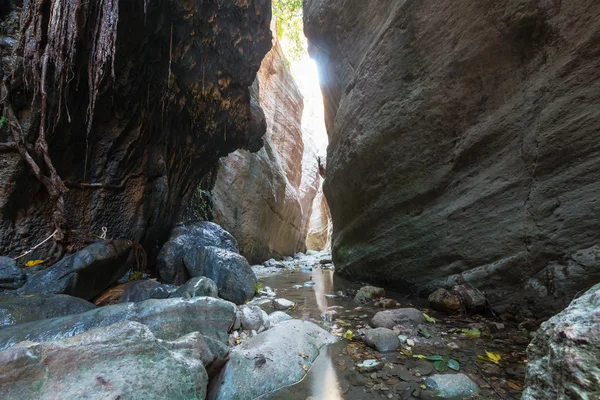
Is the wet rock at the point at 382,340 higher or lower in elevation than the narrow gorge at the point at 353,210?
lower

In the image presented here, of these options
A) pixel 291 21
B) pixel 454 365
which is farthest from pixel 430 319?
pixel 291 21

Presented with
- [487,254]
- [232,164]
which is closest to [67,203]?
[487,254]


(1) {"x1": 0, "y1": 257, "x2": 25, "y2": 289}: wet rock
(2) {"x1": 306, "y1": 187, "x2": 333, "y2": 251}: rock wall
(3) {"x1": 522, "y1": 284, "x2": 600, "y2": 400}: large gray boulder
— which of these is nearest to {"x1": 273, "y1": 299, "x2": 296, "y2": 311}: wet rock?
(1) {"x1": 0, "y1": 257, "x2": 25, "y2": 289}: wet rock

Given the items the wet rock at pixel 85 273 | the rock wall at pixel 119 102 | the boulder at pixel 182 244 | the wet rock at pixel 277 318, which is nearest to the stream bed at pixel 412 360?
the wet rock at pixel 277 318

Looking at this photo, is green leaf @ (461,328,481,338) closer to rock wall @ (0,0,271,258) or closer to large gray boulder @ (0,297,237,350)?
large gray boulder @ (0,297,237,350)

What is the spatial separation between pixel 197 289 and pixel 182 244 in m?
2.22

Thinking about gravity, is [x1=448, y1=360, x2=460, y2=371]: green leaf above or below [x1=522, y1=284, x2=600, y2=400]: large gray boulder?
below

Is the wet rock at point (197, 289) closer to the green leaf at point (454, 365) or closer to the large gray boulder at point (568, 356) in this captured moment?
the green leaf at point (454, 365)

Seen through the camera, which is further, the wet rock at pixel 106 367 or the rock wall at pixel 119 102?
the rock wall at pixel 119 102

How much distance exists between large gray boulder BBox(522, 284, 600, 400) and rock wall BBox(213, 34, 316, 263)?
969cm

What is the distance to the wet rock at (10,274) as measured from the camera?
9.67 ft

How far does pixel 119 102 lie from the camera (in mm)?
4449

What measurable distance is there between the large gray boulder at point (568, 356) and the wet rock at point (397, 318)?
2032mm

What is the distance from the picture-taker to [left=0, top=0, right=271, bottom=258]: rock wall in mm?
3316
